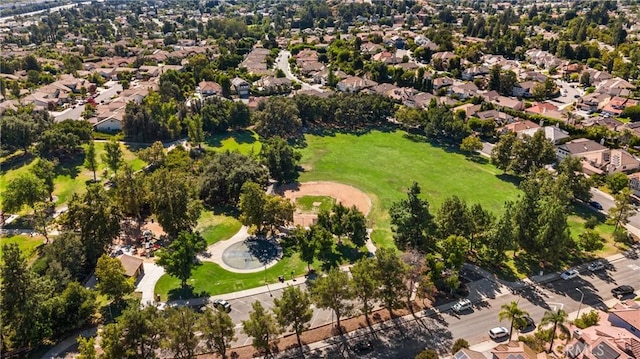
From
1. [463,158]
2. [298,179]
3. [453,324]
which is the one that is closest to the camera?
[453,324]

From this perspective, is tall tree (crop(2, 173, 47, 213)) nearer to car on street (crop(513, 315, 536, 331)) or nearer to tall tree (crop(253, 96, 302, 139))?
tall tree (crop(253, 96, 302, 139))

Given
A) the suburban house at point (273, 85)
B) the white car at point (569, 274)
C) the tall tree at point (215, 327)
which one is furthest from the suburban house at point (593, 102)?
the tall tree at point (215, 327)

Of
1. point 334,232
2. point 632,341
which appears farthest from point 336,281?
point 632,341

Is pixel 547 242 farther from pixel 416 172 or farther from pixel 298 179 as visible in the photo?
pixel 298 179

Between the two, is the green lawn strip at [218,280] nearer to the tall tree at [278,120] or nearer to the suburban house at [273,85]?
the tall tree at [278,120]

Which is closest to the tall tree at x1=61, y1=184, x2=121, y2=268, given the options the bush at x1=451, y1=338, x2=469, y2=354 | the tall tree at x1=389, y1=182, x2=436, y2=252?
the tall tree at x1=389, y1=182, x2=436, y2=252

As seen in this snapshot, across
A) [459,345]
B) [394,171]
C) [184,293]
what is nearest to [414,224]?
[459,345]
